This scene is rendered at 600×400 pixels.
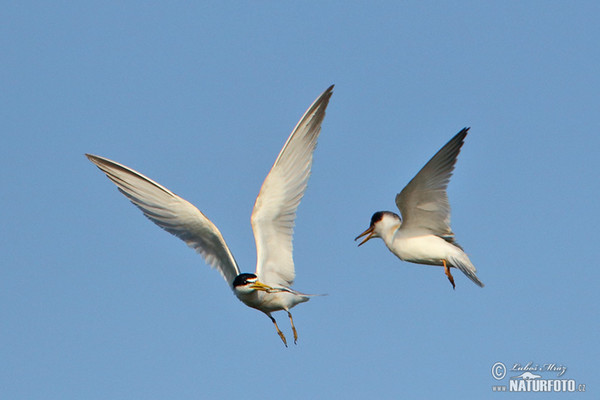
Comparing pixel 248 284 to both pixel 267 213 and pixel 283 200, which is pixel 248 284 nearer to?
pixel 267 213

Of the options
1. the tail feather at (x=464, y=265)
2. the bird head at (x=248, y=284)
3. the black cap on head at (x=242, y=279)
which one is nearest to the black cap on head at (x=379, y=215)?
the tail feather at (x=464, y=265)

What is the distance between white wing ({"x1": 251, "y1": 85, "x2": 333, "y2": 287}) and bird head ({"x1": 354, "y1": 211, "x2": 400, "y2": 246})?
1.26 meters

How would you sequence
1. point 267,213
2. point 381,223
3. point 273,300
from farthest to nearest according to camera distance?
point 381,223 → point 267,213 → point 273,300

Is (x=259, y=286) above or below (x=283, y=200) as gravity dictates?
below

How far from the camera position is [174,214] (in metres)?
13.1

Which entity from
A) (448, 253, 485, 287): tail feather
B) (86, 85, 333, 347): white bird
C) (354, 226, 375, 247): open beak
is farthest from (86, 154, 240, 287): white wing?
(448, 253, 485, 287): tail feather

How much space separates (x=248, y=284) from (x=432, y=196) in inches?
108

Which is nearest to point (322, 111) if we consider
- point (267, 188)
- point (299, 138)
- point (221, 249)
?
point (299, 138)

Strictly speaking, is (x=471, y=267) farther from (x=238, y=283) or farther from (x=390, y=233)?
(x=238, y=283)

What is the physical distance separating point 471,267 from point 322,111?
3.02 m

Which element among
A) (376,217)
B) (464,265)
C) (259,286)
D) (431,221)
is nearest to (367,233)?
(376,217)

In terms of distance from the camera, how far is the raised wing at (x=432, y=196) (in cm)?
1227

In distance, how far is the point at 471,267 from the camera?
12.7 metres

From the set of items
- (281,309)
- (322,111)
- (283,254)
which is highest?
(322,111)
